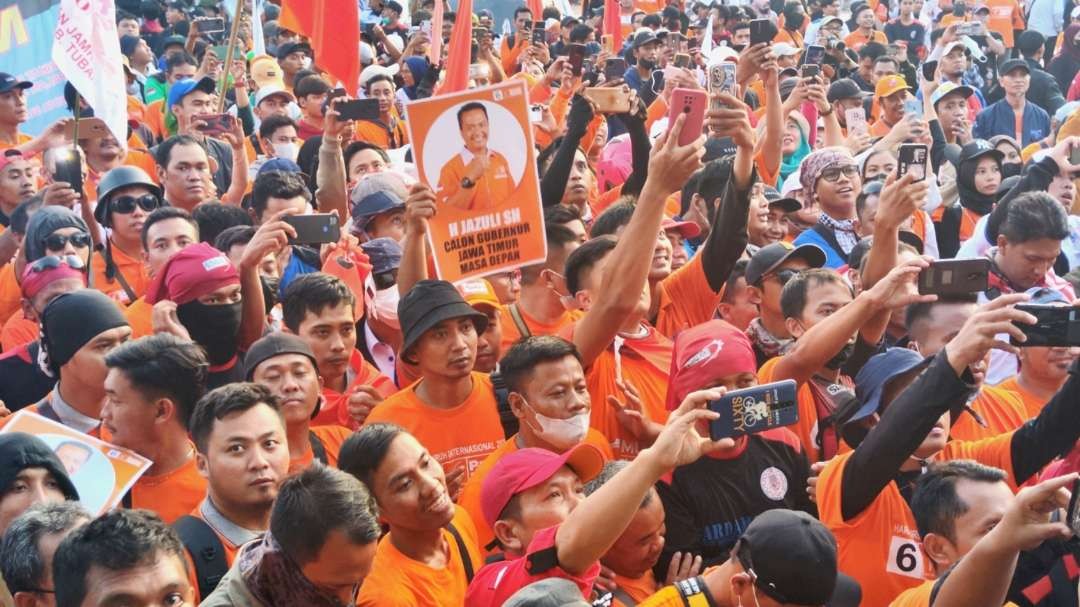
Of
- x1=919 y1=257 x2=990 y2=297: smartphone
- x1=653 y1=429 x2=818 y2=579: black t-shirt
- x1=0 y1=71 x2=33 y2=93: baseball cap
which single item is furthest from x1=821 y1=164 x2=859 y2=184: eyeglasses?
x1=0 y1=71 x2=33 y2=93: baseball cap

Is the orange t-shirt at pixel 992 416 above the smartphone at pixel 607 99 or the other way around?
the other way around

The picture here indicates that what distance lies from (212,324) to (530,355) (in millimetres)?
1456

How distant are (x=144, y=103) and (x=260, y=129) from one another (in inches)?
127

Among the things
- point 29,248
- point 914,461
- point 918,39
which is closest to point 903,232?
point 914,461

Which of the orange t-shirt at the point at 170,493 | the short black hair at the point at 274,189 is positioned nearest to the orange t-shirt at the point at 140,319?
the orange t-shirt at the point at 170,493

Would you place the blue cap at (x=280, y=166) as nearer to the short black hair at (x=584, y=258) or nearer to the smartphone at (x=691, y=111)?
the short black hair at (x=584, y=258)

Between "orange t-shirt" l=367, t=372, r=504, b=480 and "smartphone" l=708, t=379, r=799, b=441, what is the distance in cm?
114

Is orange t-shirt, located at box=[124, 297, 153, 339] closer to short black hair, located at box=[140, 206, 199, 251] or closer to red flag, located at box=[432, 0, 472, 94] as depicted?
short black hair, located at box=[140, 206, 199, 251]

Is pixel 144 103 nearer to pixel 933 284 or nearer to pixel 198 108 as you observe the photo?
pixel 198 108

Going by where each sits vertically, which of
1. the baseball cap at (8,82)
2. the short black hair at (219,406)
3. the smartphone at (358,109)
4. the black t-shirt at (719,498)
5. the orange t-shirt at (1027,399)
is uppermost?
the baseball cap at (8,82)

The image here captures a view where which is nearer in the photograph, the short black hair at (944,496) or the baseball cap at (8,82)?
the short black hair at (944,496)

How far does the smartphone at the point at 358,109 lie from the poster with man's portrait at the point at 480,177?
1.91 metres

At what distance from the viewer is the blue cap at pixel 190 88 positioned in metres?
9.82

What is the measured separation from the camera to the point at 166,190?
764 centimetres
